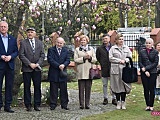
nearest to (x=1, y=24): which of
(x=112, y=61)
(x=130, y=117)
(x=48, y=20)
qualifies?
(x=48, y=20)

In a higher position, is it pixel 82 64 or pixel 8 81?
pixel 82 64

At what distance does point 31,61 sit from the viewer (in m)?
8.55

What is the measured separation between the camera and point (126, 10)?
33.8 ft

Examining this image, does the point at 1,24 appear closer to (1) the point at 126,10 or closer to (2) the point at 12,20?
(2) the point at 12,20

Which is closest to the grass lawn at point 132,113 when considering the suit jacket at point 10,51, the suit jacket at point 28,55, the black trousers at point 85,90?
the black trousers at point 85,90

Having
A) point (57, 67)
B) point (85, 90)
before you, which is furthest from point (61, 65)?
point (85, 90)

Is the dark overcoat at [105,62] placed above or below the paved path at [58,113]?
above

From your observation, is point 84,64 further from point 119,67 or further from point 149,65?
point 149,65

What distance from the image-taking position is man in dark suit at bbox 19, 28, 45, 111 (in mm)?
8492

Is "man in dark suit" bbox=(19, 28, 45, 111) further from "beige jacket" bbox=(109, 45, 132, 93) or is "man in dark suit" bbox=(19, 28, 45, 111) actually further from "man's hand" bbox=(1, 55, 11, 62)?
"beige jacket" bbox=(109, 45, 132, 93)

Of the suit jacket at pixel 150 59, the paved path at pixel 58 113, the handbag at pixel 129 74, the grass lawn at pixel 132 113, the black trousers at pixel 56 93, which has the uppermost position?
the suit jacket at pixel 150 59

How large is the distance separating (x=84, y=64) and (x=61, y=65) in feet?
2.06

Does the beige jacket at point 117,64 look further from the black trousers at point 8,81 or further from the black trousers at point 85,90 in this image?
the black trousers at point 8,81

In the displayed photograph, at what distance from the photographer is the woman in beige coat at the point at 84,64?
8906 millimetres
